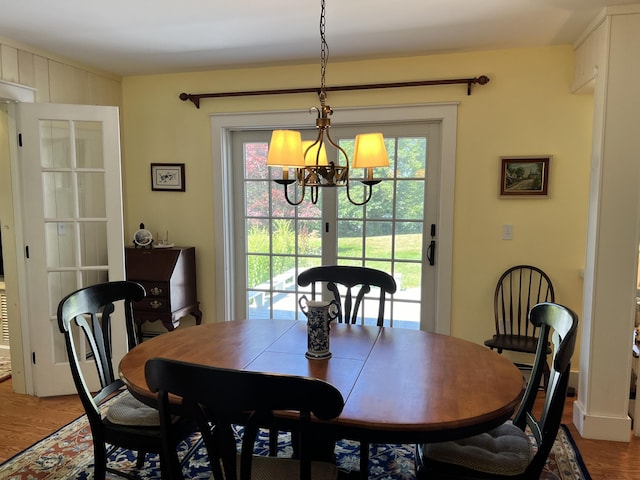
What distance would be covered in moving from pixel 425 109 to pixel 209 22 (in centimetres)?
156

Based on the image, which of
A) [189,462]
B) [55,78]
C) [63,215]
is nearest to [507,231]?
[189,462]

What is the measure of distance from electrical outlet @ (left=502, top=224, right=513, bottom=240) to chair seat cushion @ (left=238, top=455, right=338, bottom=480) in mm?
2238

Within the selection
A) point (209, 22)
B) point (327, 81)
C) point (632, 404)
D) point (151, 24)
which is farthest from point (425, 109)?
point (632, 404)

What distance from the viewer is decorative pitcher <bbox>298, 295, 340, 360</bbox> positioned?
73.0 inches

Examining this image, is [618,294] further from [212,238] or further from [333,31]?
[212,238]

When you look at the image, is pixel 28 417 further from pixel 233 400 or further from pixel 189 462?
pixel 233 400

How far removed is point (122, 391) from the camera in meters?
3.22

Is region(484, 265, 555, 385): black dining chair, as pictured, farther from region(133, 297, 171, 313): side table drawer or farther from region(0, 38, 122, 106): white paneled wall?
region(0, 38, 122, 106): white paneled wall

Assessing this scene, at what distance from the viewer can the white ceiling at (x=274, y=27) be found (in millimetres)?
2420

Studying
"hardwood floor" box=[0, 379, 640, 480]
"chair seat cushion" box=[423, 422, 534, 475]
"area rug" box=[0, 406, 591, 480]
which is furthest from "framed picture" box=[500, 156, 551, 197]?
"chair seat cushion" box=[423, 422, 534, 475]

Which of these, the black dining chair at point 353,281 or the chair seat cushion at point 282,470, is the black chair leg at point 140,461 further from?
the black dining chair at point 353,281

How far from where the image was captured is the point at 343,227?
3.67 meters

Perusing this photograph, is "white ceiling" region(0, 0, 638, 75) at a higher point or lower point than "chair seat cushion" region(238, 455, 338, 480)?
higher

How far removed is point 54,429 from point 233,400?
220cm
